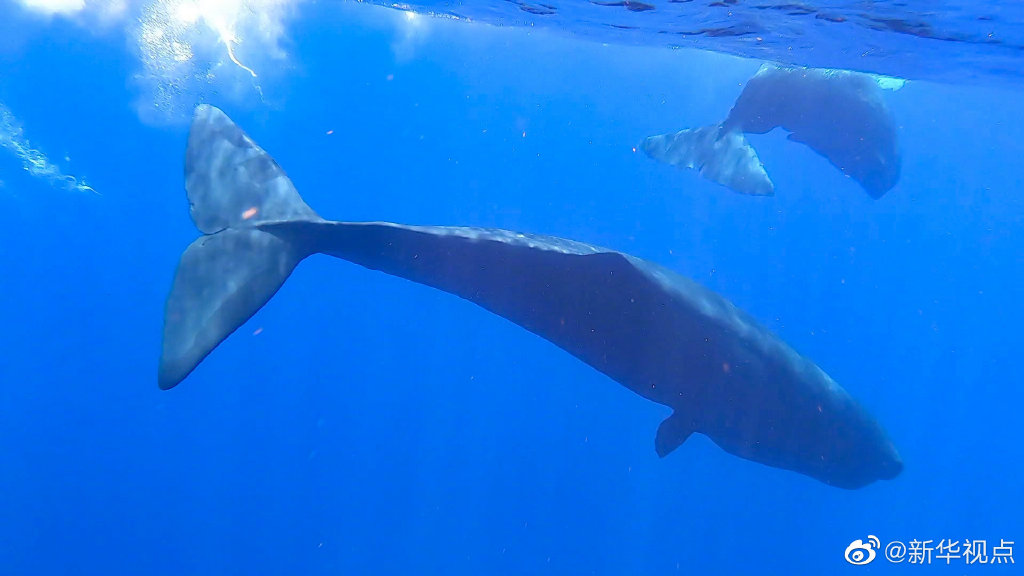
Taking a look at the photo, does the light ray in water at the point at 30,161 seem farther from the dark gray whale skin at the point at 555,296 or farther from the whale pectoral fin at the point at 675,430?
the whale pectoral fin at the point at 675,430

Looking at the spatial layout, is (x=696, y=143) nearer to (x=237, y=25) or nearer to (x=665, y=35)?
(x=665, y=35)

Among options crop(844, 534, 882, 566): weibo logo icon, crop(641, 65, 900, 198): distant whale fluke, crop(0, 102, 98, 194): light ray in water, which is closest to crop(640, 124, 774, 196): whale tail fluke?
crop(641, 65, 900, 198): distant whale fluke

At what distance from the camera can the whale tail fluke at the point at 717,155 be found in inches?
629

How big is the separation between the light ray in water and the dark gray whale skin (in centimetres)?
2910

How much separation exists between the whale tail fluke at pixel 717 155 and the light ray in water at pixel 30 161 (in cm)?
2768

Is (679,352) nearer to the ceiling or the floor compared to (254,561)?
nearer to the ceiling

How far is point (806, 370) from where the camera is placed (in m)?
8.24

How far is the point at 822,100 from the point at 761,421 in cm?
1066

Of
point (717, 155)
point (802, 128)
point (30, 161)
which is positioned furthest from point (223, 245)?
point (30, 161)

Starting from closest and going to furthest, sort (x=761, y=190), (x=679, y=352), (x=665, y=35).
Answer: (x=679, y=352) → (x=761, y=190) → (x=665, y=35)

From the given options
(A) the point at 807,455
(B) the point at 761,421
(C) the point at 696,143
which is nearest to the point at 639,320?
(B) the point at 761,421

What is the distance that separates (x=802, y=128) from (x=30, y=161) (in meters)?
34.0

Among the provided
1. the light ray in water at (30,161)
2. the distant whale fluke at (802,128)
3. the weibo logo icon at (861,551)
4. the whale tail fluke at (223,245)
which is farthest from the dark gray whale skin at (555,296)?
the light ray in water at (30,161)

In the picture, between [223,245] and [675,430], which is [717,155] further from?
[223,245]
